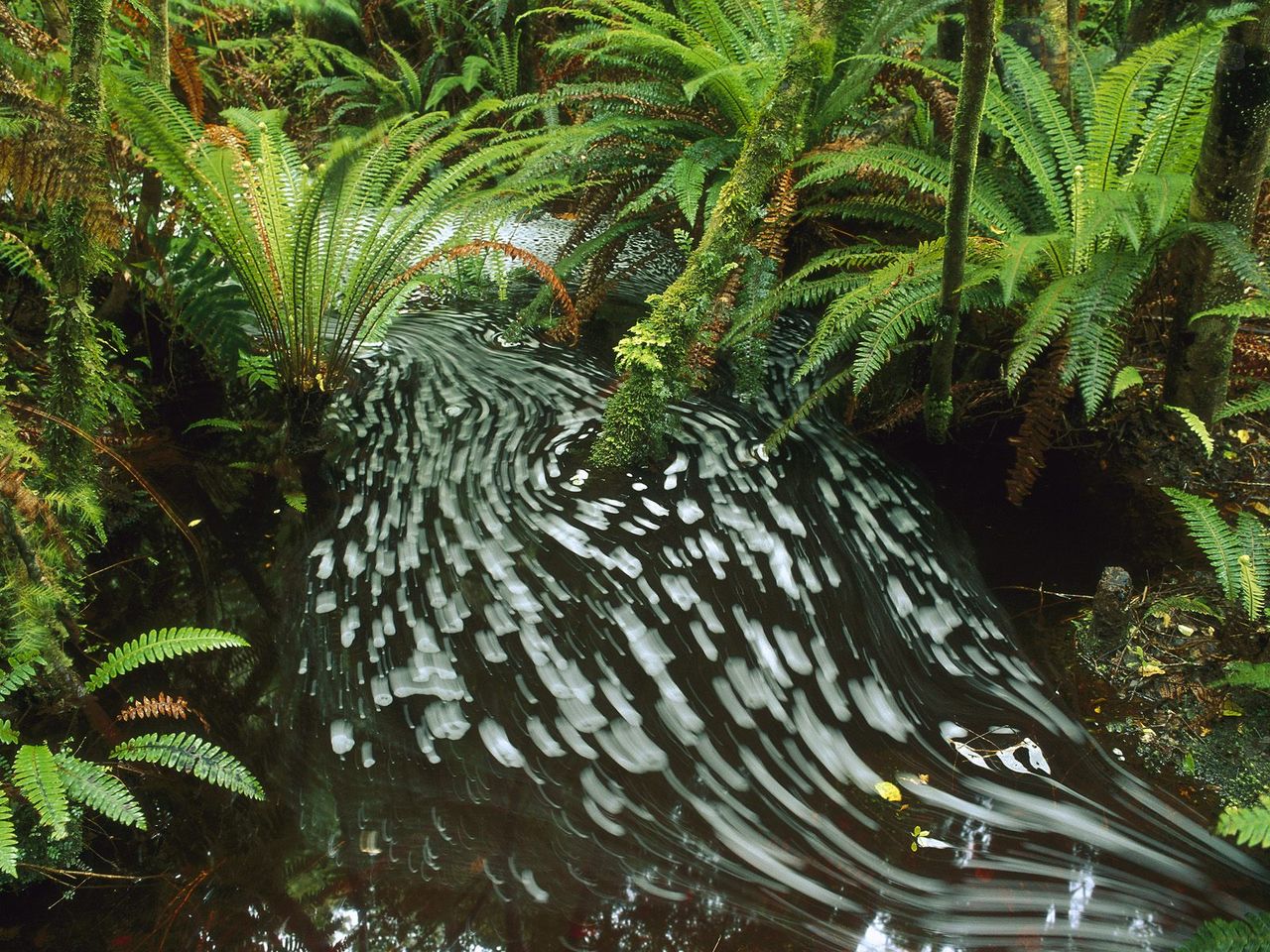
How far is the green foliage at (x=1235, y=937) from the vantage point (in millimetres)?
1222

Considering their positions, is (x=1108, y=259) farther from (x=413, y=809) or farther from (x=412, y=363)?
(x=412, y=363)

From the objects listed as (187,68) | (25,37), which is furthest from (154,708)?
(187,68)

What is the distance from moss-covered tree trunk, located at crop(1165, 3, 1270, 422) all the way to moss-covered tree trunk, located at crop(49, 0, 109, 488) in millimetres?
2746

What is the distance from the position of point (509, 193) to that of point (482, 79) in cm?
324

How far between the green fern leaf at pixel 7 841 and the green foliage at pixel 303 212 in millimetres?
1600

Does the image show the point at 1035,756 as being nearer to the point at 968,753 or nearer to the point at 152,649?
the point at 968,753

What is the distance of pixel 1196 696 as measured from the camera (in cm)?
181

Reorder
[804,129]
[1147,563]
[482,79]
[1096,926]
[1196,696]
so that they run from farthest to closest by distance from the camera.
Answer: [482,79] → [804,129] → [1147,563] → [1196,696] → [1096,926]

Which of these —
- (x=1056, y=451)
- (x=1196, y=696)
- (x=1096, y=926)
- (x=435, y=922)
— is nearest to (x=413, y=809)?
(x=435, y=922)

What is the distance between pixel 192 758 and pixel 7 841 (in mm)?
306

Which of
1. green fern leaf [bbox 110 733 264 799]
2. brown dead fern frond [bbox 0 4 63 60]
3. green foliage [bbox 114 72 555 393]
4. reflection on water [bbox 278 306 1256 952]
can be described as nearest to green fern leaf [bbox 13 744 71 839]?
green fern leaf [bbox 110 733 264 799]

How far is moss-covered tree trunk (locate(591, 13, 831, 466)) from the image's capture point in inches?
98.5

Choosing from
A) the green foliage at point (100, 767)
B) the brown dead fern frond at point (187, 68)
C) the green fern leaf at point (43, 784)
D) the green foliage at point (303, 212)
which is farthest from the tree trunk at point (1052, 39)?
the green fern leaf at point (43, 784)

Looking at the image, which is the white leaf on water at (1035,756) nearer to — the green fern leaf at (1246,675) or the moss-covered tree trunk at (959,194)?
the green fern leaf at (1246,675)
